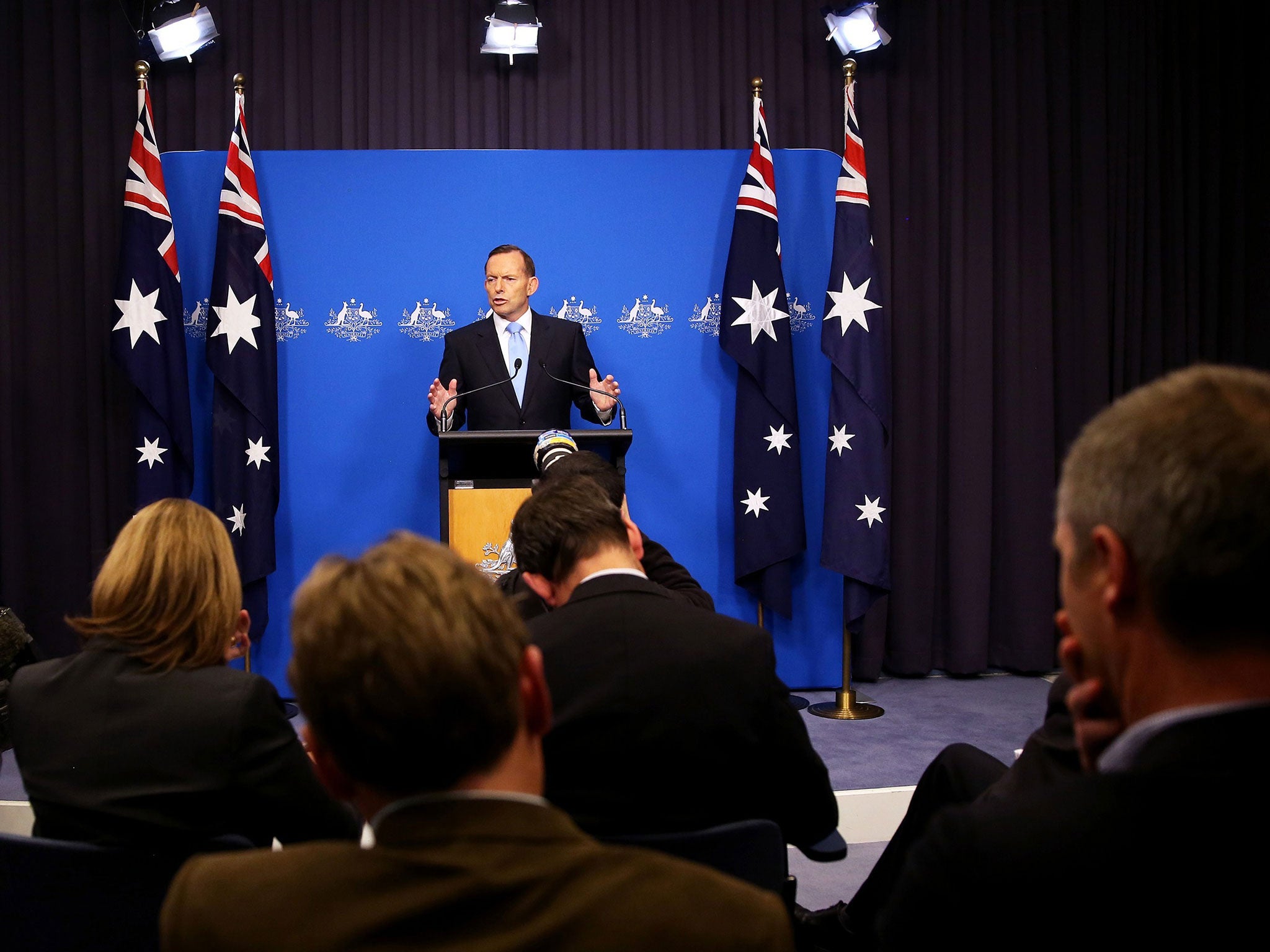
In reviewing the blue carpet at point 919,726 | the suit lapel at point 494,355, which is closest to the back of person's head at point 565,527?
the blue carpet at point 919,726

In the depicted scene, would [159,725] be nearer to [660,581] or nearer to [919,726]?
[660,581]

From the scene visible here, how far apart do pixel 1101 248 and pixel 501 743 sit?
231 inches

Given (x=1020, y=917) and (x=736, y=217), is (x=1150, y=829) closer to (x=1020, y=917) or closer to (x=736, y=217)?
(x=1020, y=917)

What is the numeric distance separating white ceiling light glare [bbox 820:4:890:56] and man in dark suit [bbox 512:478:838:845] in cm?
451

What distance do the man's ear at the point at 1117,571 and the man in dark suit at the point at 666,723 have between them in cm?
79

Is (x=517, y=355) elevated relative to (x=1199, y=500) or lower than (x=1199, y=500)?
elevated

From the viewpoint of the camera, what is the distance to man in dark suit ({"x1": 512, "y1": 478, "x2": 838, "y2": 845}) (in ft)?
5.18

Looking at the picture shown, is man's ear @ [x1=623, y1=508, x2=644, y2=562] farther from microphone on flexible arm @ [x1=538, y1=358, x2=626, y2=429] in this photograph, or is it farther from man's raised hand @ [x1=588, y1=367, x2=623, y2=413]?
man's raised hand @ [x1=588, y1=367, x2=623, y2=413]

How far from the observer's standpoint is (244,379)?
490 centimetres

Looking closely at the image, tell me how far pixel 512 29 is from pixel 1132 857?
5267 mm

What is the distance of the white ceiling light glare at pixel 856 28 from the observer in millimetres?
5301

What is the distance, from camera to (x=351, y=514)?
5.20 metres

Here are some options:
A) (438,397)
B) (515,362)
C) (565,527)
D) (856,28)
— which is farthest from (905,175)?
(565,527)

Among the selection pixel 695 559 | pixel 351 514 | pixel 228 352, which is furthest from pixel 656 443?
pixel 228 352
